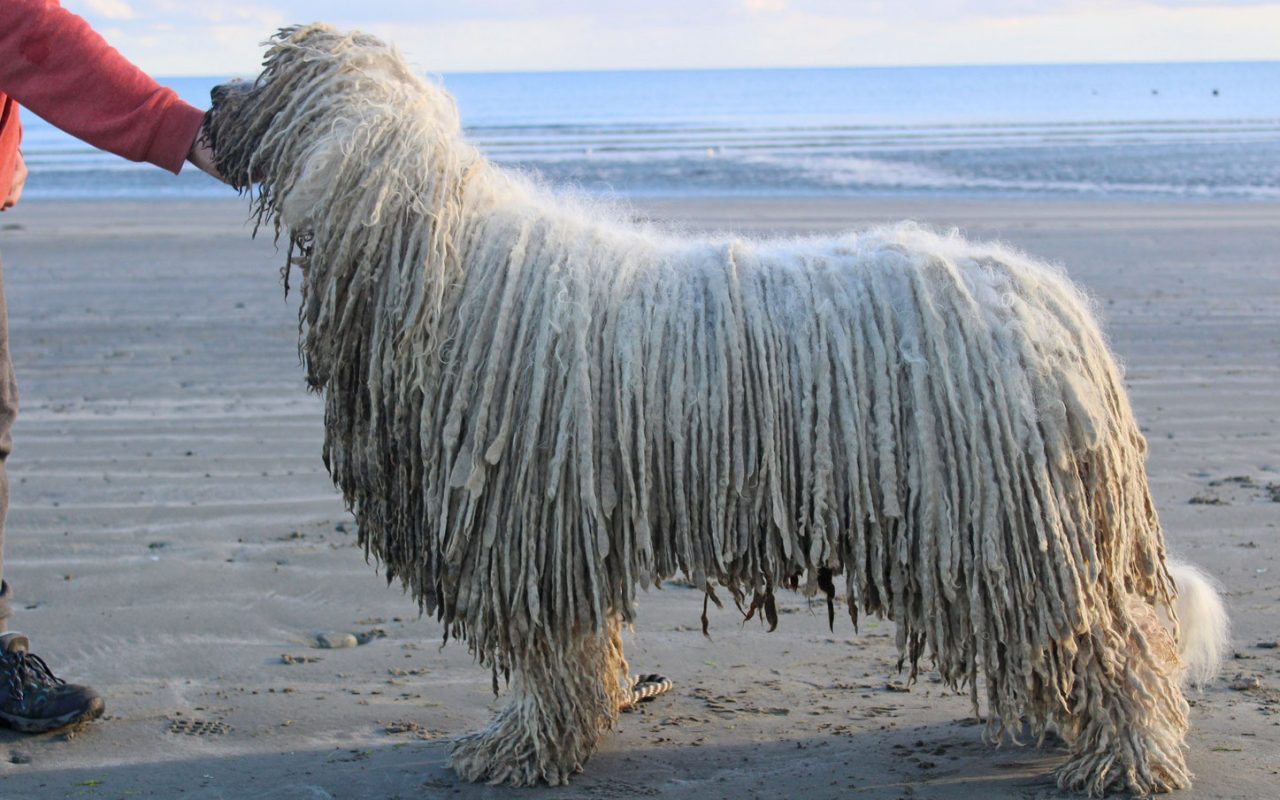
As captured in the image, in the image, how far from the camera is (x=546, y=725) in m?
3.63

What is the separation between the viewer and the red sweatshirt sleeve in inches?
135

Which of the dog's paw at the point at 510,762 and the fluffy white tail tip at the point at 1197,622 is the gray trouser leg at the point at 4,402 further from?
the fluffy white tail tip at the point at 1197,622

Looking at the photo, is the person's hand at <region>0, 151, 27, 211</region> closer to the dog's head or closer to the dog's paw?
the dog's head

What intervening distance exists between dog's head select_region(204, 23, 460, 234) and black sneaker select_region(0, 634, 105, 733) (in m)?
1.57

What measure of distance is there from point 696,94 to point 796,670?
78.2 meters

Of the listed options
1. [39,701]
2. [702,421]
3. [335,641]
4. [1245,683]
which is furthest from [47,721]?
[1245,683]

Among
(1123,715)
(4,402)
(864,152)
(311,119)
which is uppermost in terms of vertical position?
(864,152)

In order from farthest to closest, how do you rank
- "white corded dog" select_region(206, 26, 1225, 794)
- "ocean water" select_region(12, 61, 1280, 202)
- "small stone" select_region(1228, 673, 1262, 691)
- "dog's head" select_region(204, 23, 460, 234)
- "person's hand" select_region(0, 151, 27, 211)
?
"ocean water" select_region(12, 61, 1280, 202) → "small stone" select_region(1228, 673, 1262, 691) → "person's hand" select_region(0, 151, 27, 211) → "dog's head" select_region(204, 23, 460, 234) → "white corded dog" select_region(206, 26, 1225, 794)

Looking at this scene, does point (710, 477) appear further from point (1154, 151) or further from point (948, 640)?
point (1154, 151)

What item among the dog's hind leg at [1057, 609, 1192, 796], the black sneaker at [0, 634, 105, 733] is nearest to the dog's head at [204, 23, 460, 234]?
the black sneaker at [0, 634, 105, 733]

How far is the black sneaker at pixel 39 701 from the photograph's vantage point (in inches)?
158

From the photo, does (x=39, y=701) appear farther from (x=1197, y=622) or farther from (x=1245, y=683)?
(x=1245, y=683)

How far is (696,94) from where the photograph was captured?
80312mm

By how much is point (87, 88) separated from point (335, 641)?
6.50 feet
